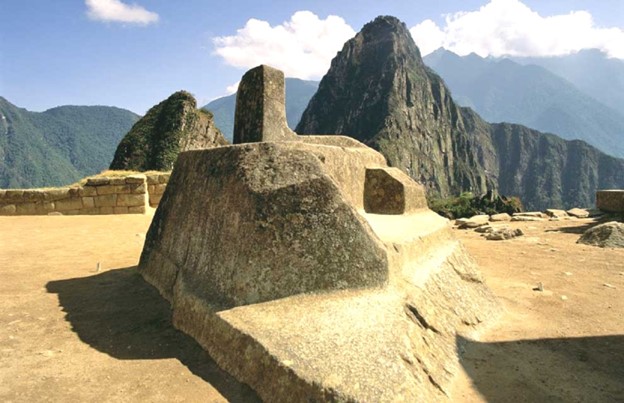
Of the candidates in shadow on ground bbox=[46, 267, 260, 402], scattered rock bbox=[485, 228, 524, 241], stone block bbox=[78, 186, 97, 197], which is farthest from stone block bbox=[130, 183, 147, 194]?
scattered rock bbox=[485, 228, 524, 241]

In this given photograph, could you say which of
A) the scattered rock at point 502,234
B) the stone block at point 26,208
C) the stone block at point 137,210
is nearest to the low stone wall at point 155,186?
the stone block at point 137,210

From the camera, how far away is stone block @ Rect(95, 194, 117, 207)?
10.8m

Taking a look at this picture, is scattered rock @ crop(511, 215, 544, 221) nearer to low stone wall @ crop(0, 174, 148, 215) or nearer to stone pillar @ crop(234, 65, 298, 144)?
stone pillar @ crop(234, 65, 298, 144)

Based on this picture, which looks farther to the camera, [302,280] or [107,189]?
[107,189]

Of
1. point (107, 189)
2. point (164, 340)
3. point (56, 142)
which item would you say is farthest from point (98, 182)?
point (56, 142)

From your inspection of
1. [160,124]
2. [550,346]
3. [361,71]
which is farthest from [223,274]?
[361,71]

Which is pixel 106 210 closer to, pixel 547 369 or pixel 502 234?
pixel 502 234

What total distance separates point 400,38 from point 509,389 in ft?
416

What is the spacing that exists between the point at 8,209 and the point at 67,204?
1.39 m

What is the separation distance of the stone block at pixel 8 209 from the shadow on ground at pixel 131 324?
7.30 m

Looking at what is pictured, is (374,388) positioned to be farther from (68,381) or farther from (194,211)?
(194,211)

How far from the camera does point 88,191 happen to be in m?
10.7

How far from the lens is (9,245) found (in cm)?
675

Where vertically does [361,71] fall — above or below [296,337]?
above
